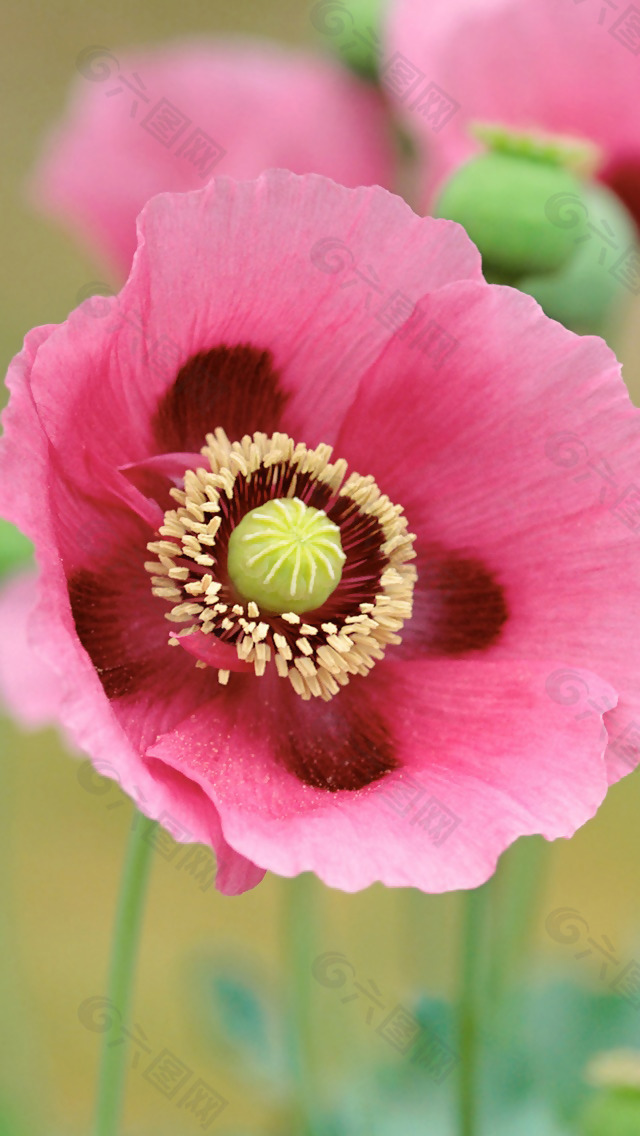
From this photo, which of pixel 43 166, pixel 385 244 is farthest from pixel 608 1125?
pixel 43 166

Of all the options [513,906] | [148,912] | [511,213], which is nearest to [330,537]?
[511,213]

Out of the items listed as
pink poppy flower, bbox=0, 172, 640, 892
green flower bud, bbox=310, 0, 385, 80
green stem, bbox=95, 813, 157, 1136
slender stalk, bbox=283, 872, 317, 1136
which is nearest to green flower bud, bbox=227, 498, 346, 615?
pink poppy flower, bbox=0, 172, 640, 892

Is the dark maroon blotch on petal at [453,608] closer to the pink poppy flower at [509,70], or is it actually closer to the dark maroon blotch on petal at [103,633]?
the dark maroon blotch on petal at [103,633]

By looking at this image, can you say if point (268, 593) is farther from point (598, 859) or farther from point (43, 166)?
point (598, 859)

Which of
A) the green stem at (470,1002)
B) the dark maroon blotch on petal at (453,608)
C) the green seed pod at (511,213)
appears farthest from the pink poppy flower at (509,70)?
the green stem at (470,1002)

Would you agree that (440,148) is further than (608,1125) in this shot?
Yes
